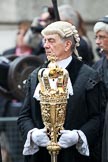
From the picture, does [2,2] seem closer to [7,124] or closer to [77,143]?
[7,124]

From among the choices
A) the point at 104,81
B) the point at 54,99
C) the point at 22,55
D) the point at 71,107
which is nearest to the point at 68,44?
the point at 71,107

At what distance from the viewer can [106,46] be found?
7.78 meters

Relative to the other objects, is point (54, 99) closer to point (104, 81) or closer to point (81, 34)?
point (104, 81)

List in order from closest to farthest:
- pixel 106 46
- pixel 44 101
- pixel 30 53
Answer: pixel 44 101, pixel 106 46, pixel 30 53

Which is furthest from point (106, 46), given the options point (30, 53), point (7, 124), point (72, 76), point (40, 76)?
point (30, 53)

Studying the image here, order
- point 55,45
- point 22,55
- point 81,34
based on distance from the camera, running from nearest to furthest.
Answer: point 55,45 < point 81,34 < point 22,55

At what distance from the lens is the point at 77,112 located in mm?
7125

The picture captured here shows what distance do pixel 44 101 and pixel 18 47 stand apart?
13.6 feet

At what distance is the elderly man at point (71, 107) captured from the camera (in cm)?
707

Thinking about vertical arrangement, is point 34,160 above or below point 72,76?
below

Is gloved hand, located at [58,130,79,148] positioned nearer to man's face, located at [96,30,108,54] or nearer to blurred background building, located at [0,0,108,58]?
man's face, located at [96,30,108,54]

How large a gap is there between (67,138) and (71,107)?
35 centimetres

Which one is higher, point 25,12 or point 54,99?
point 25,12

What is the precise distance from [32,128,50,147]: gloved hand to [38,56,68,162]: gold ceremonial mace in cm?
8
